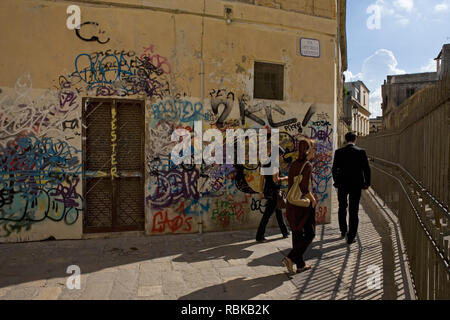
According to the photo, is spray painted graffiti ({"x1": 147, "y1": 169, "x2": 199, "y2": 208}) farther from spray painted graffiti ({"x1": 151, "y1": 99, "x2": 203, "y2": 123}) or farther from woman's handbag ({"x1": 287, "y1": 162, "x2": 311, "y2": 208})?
woman's handbag ({"x1": 287, "y1": 162, "x2": 311, "y2": 208})

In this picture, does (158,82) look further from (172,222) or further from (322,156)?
(322,156)

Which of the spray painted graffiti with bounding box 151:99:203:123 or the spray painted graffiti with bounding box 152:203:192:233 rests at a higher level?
the spray painted graffiti with bounding box 151:99:203:123

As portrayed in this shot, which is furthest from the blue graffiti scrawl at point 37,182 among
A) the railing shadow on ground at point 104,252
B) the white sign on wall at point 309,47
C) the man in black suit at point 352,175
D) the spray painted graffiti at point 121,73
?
the white sign on wall at point 309,47

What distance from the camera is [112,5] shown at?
237 inches

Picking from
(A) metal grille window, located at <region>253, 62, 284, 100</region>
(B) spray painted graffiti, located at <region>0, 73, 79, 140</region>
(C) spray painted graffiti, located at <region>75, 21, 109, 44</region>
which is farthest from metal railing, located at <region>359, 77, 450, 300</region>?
(B) spray painted graffiti, located at <region>0, 73, 79, 140</region>

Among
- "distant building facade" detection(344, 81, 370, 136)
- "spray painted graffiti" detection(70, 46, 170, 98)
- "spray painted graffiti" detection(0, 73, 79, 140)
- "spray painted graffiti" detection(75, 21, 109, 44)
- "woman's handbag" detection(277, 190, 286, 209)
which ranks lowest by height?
"woman's handbag" detection(277, 190, 286, 209)

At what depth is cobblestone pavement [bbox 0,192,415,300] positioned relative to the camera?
396 cm

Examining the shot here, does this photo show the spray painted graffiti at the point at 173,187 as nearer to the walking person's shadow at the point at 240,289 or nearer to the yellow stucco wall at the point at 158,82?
the yellow stucco wall at the point at 158,82

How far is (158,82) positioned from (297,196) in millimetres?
3349

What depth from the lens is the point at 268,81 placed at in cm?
708

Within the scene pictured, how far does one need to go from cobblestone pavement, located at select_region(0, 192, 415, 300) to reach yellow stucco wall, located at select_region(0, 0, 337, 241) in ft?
1.80
